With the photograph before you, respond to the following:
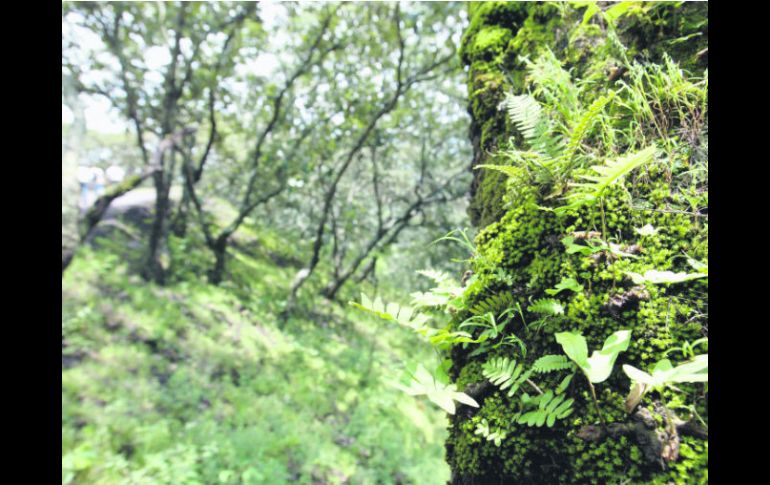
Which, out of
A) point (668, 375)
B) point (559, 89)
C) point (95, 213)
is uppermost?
point (559, 89)

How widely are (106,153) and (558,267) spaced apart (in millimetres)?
35041

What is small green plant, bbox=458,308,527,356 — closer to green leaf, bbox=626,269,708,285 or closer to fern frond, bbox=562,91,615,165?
green leaf, bbox=626,269,708,285

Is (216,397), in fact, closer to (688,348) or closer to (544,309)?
(544,309)

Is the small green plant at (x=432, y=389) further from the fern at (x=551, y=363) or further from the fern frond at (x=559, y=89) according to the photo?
the fern frond at (x=559, y=89)

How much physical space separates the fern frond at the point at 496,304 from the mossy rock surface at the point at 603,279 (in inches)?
1.7

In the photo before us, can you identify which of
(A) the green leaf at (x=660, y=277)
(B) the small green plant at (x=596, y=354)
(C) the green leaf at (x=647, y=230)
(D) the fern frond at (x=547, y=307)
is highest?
(C) the green leaf at (x=647, y=230)

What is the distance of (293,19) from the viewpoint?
27.7ft

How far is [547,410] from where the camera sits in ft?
3.57

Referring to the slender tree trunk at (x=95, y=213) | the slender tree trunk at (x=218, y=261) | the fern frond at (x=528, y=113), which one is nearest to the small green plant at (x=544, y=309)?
the fern frond at (x=528, y=113)

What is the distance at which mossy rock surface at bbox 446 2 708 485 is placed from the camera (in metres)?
1.02

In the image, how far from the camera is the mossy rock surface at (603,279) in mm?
1019

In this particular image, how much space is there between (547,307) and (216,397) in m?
6.14

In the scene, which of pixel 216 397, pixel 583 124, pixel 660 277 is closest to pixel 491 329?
pixel 660 277
